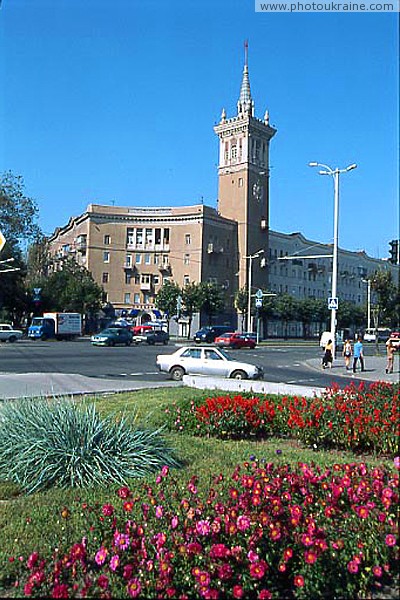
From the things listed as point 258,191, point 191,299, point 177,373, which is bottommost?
point 177,373

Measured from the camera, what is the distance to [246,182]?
8819 centimetres

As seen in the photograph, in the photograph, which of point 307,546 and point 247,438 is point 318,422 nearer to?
point 247,438

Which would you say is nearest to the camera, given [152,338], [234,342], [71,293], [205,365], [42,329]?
[205,365]

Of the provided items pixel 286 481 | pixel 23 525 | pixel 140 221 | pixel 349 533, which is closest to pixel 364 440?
pixel 286 481

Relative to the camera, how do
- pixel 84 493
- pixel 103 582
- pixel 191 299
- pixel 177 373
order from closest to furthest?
pixel 103 582 → pixel 84 493 → pixel 177 373 → pixel 191 299

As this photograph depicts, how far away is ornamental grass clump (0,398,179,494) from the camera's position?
6.01 m

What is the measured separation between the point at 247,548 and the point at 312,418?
425cm

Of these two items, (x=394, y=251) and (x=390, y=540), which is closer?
(x=390, y=540)

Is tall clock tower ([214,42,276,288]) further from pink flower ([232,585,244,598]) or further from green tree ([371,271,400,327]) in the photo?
pink flower ([232,585,244,598])

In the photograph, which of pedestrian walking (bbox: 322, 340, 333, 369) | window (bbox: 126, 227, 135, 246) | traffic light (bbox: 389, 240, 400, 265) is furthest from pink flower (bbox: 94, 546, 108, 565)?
window (bbox: 126, 227, 135, 246)

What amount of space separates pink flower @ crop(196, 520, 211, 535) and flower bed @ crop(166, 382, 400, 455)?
381 cm

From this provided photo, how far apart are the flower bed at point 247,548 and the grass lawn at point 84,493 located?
27 centimetres

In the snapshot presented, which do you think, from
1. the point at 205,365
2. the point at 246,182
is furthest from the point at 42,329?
the point at 246,182

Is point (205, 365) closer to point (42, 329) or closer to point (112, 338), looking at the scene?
point (112, 338)
